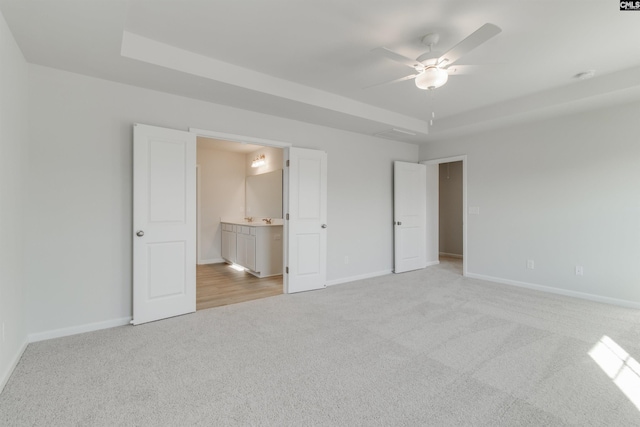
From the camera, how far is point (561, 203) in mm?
4145

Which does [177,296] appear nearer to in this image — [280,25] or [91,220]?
[91,220]

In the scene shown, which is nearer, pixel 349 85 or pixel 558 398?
pixel 558 398

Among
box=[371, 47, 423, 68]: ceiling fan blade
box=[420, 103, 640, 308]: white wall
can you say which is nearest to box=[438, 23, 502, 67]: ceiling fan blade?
box=[371, 47, 423, 68]: ceiling fan blade

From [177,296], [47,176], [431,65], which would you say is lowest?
[177,296]

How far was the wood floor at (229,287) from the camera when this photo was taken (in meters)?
3.89

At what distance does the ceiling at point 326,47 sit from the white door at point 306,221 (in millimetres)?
687

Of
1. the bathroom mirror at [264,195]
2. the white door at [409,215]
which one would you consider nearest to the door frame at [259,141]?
the bathroom mirror at [264,195]

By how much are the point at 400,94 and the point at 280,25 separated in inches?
77.1

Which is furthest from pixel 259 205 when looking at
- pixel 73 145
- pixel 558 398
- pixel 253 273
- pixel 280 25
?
pixel 558 398

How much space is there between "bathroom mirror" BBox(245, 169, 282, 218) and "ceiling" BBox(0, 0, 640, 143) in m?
2.04

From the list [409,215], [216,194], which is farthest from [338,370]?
[216,194]

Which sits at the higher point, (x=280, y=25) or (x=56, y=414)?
(x=280, y=25)

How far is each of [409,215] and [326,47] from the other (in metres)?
3.60

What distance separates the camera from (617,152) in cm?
368
